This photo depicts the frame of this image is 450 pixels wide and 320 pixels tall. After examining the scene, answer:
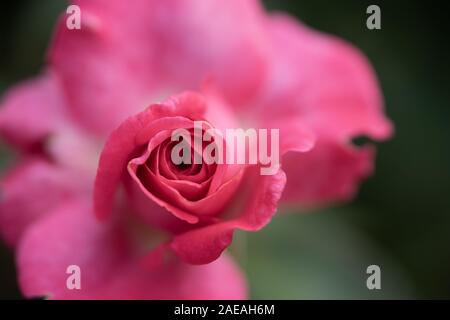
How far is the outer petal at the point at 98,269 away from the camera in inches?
24.0

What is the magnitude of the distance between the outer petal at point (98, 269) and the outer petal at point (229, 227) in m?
0.10

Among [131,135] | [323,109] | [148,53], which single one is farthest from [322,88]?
[131,135]

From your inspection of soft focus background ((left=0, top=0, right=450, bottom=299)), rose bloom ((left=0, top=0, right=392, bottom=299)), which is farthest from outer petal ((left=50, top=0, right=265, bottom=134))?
soft focus background ((left=0, top=0, right=450, bottom=299))

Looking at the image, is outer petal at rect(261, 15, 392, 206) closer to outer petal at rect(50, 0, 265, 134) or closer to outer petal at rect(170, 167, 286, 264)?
outer petal at rect(50, 0, 265, 134)

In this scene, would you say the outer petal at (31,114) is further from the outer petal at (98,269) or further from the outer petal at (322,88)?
the outer petal at (322,88)

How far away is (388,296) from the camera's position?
0.93m

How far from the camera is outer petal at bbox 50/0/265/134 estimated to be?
671mm

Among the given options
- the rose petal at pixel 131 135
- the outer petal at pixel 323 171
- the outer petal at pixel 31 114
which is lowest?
the rose petal at pixel 131 135

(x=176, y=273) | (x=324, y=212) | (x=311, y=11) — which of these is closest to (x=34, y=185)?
(x=176, y=273)

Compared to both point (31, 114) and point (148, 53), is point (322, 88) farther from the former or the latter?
point (31, 114)

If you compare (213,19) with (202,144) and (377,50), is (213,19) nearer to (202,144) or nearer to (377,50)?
(202,144)

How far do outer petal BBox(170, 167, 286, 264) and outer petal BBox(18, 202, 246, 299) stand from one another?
0.10 m

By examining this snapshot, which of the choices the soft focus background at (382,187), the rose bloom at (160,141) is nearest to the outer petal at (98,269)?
the rose bloom at (160,141)

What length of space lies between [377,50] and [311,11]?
0.41 feet
